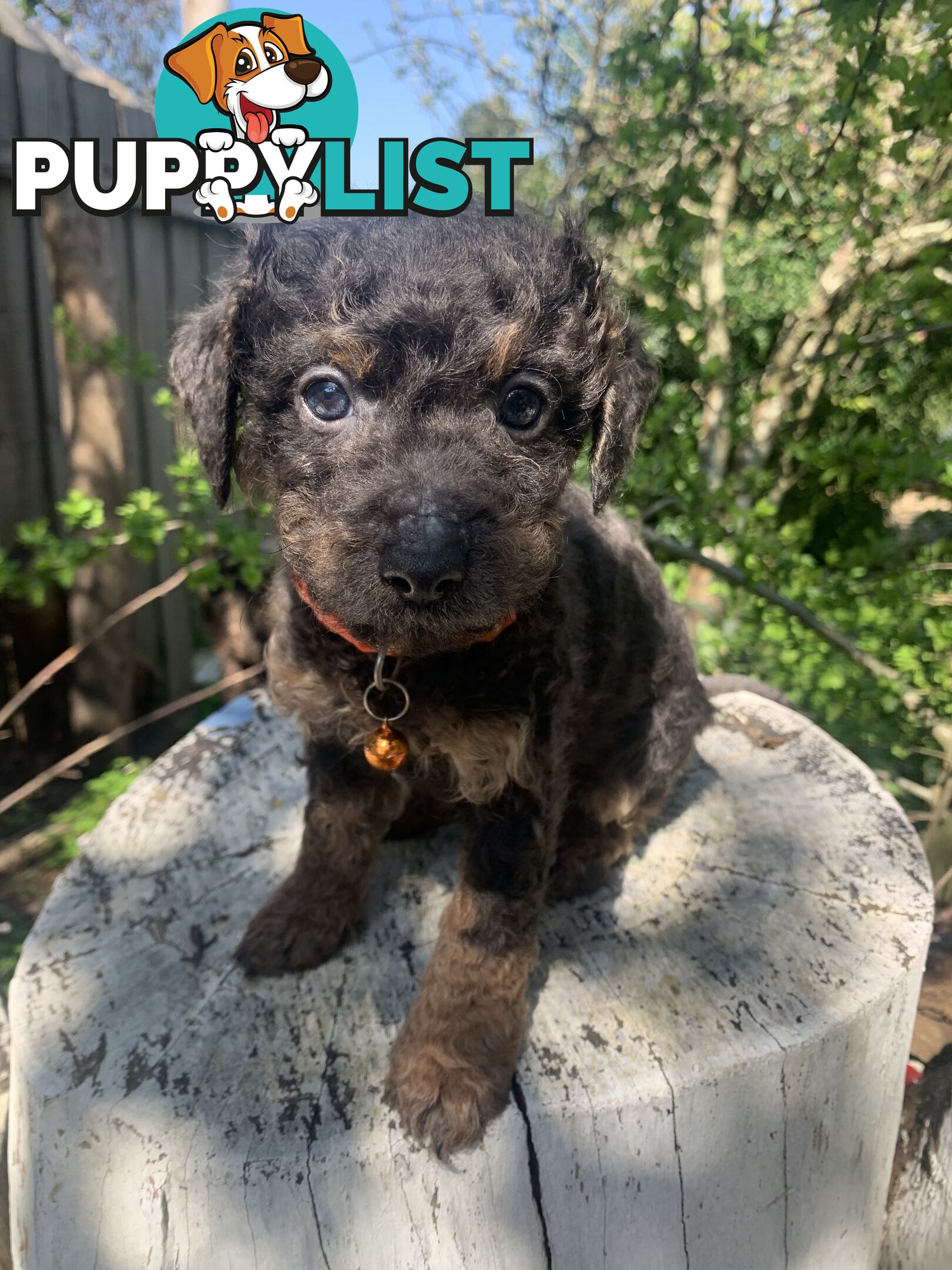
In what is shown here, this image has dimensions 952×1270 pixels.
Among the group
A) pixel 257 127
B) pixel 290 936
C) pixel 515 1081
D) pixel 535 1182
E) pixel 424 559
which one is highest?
pixel 257 127

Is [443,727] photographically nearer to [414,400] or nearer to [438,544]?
[438,544]

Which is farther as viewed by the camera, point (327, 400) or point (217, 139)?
point (217, 139)

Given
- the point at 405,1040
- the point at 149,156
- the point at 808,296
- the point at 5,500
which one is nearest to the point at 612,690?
the point at 405,1040

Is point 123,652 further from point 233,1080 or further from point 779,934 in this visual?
point 779,934

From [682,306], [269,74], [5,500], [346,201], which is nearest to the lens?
[346,201]

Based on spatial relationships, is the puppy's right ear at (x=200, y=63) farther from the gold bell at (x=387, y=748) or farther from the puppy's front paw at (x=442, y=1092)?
the puppy's front paw at (x=442, y=1092)

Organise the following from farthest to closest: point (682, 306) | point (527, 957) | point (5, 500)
→ point (5, 500) → point (682, 306) → point (527, 957)

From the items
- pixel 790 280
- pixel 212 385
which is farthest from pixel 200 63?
pixel 790 280
